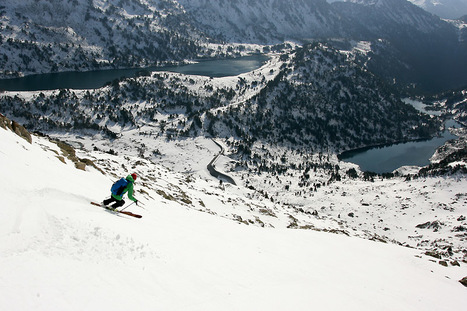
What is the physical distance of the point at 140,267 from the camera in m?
12.1

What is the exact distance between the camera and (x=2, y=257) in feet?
30.7

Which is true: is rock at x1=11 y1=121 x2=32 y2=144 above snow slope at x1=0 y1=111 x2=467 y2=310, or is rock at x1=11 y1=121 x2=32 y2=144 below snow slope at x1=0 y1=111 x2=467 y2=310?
above

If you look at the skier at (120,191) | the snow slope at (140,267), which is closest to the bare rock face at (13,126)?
the snow slope at (140,267)

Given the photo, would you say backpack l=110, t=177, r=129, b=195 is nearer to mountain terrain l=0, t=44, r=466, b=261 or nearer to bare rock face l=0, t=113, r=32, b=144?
bare rock face l=0, t=113, r=32, b=144

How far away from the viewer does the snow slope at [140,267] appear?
958 centimetres

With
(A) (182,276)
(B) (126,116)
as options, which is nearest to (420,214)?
(A) (182,276)

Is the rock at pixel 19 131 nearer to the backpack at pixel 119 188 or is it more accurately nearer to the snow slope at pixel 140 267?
→ the snow slope at pixel 140 267

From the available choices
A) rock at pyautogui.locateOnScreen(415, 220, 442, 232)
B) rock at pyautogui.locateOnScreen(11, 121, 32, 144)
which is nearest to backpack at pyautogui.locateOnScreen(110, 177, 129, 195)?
rock at pyautogui.locateOnScreen(11, 121, 32, 144)

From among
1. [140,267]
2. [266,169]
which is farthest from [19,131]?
[266,169]

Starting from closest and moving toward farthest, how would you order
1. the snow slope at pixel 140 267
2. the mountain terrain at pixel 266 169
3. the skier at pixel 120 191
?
the snow slope at pixel 140 267, the skier at pixel 120 191, the mountain terrain at pixel 266 169

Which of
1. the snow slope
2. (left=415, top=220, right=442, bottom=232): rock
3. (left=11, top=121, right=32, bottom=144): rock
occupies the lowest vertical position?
(left=415, top=220, right=442, bottom=232): rock

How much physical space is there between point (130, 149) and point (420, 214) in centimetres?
13028

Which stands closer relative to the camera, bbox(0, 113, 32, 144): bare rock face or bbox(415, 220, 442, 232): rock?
bbox(0, 113, 32, 144): bare rock face

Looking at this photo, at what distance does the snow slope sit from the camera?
31.4ft
